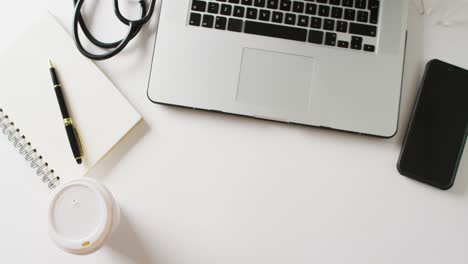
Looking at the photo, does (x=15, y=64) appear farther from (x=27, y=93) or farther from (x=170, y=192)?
(x=170, y=192)

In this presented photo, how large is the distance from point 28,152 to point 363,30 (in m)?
0.49

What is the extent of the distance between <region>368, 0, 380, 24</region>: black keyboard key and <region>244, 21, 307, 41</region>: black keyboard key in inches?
3.7

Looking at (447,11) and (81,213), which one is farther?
(447,11)

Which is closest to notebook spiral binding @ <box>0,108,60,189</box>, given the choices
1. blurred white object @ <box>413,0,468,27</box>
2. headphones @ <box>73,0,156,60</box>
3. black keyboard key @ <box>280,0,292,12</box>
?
headphones @ <box>73,0,156,60</box>

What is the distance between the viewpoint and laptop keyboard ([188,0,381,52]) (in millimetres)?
538

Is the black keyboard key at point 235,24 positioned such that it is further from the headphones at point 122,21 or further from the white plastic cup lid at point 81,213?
the white plastic cup lid at point 81,213

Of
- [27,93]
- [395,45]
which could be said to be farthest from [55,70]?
[395,45]

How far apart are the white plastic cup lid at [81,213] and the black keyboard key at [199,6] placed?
0.88 feet

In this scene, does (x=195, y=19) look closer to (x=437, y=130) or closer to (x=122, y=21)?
(x=122, y=21)

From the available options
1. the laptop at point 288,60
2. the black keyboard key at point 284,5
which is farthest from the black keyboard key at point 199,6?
the black keyboard key at point 284,5

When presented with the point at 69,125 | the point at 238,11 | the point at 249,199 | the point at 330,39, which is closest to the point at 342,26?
the point at 330,39

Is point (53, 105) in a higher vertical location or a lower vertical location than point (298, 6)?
lower

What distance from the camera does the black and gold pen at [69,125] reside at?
20.8 inches

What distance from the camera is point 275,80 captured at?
0.53m
